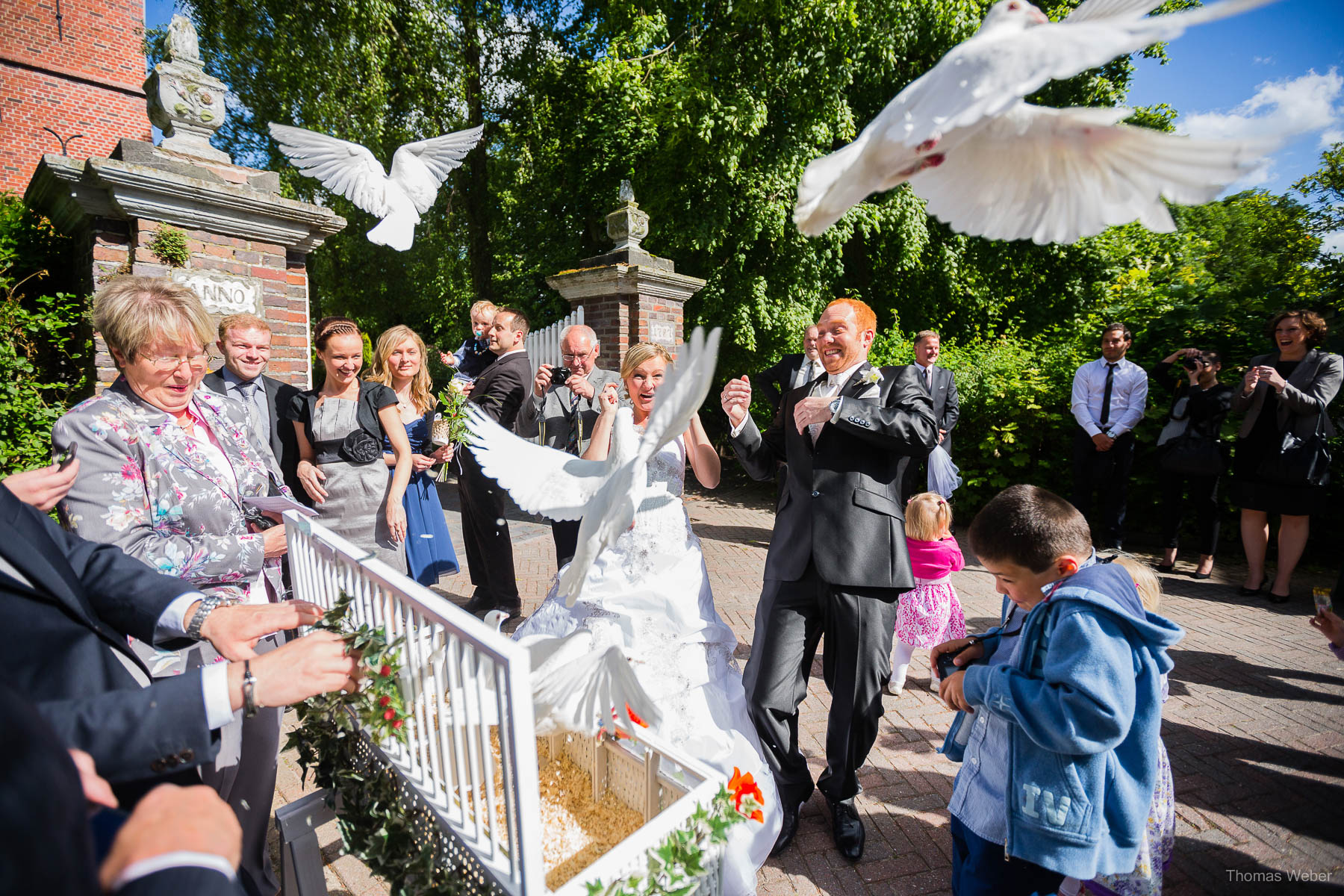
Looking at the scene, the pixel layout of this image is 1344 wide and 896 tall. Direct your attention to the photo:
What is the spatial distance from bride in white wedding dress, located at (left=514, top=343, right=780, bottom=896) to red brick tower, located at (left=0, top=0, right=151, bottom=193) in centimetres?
1642

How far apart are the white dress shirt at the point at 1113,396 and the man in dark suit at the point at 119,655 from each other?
6291mm

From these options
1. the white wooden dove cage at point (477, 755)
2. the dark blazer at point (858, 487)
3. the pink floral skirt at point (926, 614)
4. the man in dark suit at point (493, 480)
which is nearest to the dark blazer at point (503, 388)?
the man in dark suit at point (493, 480)

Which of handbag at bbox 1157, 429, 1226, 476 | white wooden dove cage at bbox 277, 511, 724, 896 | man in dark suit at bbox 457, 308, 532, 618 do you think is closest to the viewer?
white wooden dove cage at bbox 277, 511, 724, 896

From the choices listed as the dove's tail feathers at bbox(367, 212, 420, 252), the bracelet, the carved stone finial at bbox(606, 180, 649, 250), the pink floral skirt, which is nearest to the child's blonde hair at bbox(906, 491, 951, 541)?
the pink floral skirt

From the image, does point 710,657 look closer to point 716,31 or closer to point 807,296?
point 807,296

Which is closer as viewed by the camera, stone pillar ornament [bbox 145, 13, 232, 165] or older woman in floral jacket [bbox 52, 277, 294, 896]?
older woman in floral jacket [bbox 52, 277, 294, 896]

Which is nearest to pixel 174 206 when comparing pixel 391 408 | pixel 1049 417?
pixel 391 408

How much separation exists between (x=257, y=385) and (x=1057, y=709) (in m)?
3.86

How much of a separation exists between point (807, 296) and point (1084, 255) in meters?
5.29

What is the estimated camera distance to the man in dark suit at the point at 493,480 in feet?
13.9

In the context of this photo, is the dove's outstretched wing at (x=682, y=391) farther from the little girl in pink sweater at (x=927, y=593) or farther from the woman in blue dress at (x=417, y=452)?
the woman in blue dress at (x=417, y=452)

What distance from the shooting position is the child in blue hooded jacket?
1.35 metres

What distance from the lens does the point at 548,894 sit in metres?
1.18

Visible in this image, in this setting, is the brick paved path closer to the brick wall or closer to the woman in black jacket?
the woman in black jacket
